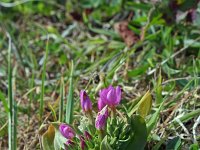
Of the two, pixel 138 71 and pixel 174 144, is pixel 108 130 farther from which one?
pixel 138 71

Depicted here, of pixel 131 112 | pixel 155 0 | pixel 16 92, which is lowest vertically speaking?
pixel 16 92

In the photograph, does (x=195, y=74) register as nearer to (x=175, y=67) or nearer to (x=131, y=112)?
(x=175, y=67)

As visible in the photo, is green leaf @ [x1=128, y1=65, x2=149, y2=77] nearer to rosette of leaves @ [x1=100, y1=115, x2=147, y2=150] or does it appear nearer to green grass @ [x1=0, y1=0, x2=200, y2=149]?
green grass @ [x1=0, y1=0, x2=200, y2=149]

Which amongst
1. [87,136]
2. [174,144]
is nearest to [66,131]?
[87,136]

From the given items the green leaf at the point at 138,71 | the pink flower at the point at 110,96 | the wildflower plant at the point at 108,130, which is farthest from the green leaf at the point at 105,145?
the green leaf at the point at 138,71

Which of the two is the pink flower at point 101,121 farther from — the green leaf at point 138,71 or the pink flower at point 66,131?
the green leaf at point 138,71

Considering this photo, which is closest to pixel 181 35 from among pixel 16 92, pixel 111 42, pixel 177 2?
pixel 177 2
